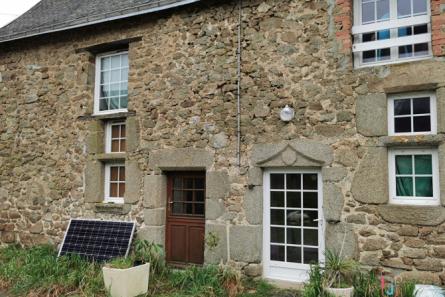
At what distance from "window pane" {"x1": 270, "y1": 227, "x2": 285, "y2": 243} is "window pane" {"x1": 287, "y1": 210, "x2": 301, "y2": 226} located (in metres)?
0.17

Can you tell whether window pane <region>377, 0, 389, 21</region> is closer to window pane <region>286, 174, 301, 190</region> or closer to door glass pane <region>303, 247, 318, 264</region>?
window pane <region>286, 174, 301, 190</region>

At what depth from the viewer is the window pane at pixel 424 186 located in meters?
5.04

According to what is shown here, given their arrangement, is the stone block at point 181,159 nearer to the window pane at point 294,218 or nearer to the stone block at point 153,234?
the stone block at point 153,234

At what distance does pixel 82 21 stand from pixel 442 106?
6.17m

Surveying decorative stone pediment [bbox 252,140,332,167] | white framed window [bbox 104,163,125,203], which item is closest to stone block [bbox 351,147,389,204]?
decorative stone pediment [bbox 252,140,332,167]

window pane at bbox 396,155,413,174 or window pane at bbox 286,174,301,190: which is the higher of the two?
window pane at bbox 396,155,413,174

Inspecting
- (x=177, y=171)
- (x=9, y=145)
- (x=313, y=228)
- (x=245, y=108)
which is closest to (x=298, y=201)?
(x=313, y=228)

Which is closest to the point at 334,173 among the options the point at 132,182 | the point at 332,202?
the point at 332,202

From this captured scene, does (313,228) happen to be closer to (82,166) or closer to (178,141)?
(178,141)

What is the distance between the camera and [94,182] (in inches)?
288

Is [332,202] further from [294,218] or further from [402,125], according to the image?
[402,125]

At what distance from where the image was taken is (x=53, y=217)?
7.64 metres

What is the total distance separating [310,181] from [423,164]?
1497mm

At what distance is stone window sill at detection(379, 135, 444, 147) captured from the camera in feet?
16.1
